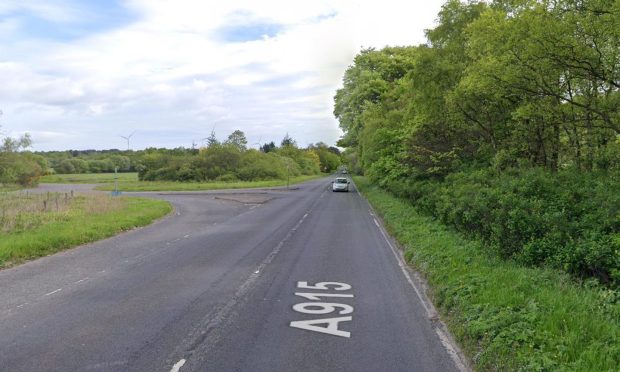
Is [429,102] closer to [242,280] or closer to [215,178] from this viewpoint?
[242,280]

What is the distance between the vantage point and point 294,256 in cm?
1231

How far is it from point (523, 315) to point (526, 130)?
13.4 m

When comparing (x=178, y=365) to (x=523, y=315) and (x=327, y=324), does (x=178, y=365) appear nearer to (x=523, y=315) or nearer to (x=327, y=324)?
(x=327, y=324)

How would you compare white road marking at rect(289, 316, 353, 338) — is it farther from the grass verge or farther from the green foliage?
the green foliage

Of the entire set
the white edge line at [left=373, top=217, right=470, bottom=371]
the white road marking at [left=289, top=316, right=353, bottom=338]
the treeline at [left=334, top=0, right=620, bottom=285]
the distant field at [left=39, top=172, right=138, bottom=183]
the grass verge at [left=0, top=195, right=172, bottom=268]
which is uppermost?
the treeline at [left=334, top=0, right=620, bottom=285]

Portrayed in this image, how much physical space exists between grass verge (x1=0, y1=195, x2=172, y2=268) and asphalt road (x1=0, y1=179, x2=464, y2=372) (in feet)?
2.13

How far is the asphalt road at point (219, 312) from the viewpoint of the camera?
17.7ft

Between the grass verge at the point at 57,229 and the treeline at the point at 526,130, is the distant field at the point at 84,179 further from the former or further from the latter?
the treeline at the point at 526,130

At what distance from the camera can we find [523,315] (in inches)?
Result: 231

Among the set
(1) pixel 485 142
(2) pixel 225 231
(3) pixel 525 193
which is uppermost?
(1) pixel 485 142

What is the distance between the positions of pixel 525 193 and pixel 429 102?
10127 millimetres

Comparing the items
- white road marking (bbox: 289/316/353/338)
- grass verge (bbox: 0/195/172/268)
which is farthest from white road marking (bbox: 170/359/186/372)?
grass verge (bbox: 0/195/172/268)

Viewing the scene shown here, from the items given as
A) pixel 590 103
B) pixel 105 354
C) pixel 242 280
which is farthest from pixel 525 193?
pixel 105 354

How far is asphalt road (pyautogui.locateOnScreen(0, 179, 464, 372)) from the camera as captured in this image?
17.7ft
